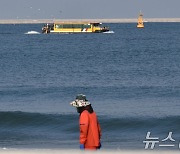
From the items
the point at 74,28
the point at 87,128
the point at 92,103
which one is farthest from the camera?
the point at 74,28

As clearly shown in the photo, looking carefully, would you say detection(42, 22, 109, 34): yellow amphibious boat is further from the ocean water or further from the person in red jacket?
the person in red jacket

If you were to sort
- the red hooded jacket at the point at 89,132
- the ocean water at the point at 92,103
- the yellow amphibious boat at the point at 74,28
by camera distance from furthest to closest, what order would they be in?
the yellow amphibious boat at the point at 74,28
the ocean water at the point at 92,103
the red hooded jacket at the point at 89,132

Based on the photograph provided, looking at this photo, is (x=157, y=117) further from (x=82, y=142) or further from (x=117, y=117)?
(x=82, y=142)

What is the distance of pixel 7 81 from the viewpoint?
3603cm

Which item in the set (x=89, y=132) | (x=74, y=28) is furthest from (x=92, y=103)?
(x=74, y=28)

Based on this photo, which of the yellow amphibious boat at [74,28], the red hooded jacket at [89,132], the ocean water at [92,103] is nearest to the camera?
the red hooded jacket at [89,132]

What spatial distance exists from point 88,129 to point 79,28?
108124mm

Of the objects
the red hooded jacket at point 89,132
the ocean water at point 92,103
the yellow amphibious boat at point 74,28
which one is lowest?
the ocean water at point 92,103

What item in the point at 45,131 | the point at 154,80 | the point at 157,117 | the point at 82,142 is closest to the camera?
the point at 82,142

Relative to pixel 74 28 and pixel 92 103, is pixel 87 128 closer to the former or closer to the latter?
pixel 92 103

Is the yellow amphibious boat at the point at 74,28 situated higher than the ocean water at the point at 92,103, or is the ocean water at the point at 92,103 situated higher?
the yellow amphibious boat at the point at 74,28

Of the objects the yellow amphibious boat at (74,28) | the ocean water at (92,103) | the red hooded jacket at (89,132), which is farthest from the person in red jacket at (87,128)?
the yellow amphibious boat at (74,28)

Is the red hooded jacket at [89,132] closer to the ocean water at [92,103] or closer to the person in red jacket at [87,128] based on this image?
the person in red jacket at [87,128]

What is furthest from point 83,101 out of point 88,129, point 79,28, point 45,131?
point 79,28
